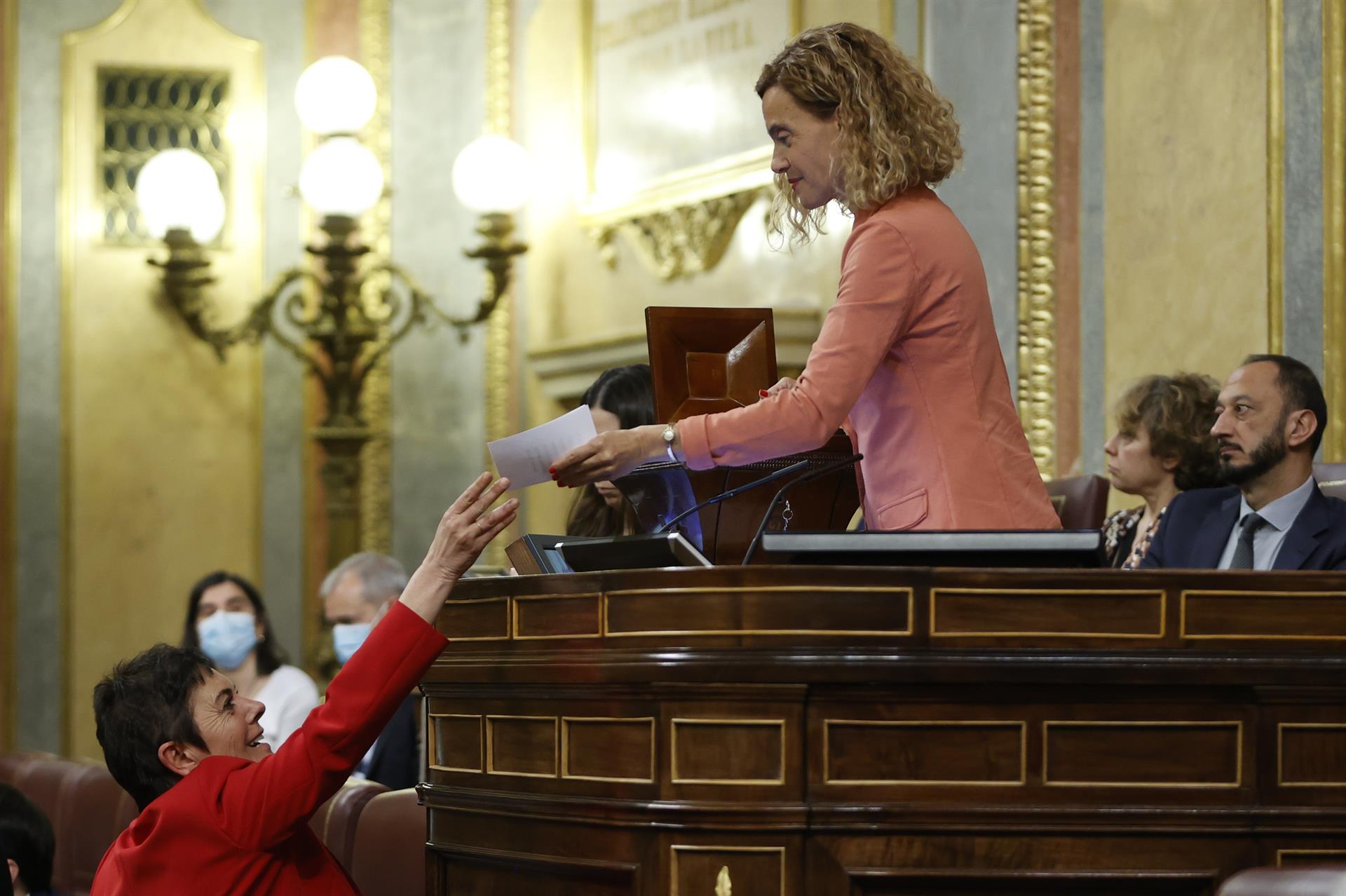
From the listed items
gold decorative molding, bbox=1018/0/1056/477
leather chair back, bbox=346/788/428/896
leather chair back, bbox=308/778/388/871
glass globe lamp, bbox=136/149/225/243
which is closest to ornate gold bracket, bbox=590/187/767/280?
gold decorative molding, bbox=1018/0/1056/477

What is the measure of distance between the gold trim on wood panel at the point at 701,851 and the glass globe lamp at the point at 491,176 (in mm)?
5125

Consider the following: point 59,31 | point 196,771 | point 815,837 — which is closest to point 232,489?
point 59,31

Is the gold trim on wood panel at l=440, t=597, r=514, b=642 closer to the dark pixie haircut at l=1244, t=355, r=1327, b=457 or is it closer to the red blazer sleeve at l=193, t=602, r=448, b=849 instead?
the red blazer sleeve at l=193, t=602, r=448, b=849

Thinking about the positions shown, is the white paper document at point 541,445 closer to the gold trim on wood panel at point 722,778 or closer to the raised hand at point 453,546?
the raised hand at point 453,546

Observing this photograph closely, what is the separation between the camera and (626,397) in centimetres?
361

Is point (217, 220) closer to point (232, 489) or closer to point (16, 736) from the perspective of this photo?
point (232, 489)

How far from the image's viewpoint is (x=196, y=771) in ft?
7.59

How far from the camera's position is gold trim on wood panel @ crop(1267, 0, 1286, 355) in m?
4.45

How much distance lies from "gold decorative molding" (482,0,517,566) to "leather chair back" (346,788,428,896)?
4.40 meters

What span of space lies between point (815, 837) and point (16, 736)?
20.0 ft

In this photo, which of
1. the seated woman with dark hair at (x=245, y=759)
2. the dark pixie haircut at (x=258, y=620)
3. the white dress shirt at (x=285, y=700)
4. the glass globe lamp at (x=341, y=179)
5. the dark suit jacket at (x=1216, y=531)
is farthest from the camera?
the glass globe lamp at (x=341, y=179)

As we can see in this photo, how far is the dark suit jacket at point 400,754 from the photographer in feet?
14.8

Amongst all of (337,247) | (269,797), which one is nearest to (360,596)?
(337,247)

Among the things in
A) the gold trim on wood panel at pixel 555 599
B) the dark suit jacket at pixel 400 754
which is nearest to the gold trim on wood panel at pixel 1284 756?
the gold trim on wood panel at pixel 555 599
